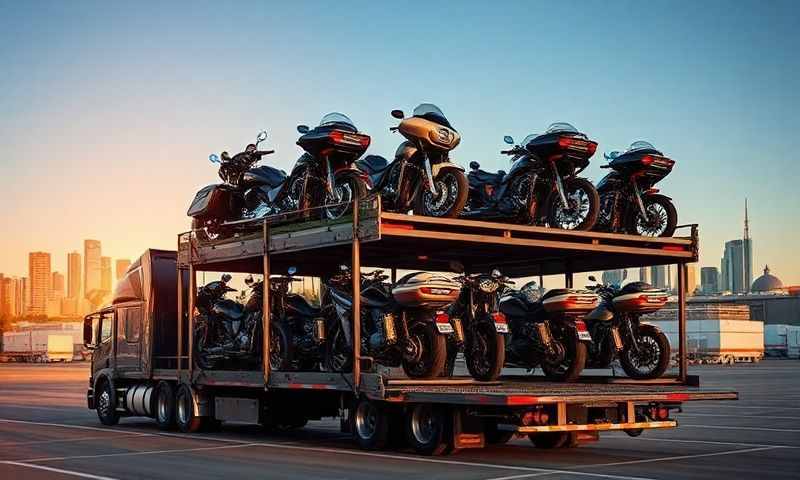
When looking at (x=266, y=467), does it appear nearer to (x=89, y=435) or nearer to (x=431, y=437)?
(x=431, y=437)

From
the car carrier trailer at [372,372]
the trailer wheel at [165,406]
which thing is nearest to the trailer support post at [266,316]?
the car carrier trailer at [372,372]

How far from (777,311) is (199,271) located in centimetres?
11746

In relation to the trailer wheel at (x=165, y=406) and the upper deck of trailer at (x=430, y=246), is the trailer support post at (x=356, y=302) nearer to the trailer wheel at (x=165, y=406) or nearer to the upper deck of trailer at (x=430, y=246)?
the upper deck of trailer at (x=430, y=246)

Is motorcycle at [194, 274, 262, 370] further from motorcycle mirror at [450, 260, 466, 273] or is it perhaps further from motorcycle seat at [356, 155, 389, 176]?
motorcycle mirror at [450, 260, 466, 273]

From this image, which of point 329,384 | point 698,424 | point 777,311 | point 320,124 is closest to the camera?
point 329,384

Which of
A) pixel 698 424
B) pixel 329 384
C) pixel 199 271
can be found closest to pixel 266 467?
pixel 329 384

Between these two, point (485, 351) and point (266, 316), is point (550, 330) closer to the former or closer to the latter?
point (485, 351)

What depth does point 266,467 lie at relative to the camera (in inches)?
495

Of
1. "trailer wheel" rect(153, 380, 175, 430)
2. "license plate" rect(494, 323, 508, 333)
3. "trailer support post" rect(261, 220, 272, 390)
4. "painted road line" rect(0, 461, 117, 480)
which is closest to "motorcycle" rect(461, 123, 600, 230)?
"license plate" rect(494, 323, 508, 333)

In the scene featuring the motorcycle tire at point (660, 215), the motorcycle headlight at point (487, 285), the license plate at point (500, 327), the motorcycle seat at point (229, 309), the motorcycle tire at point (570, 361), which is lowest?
the motorcycle tire at point (570, 361)

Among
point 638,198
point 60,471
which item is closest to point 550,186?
point 638,198

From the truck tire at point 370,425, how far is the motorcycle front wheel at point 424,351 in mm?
628

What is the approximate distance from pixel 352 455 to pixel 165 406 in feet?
19.9

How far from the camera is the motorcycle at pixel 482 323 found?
14570mm
